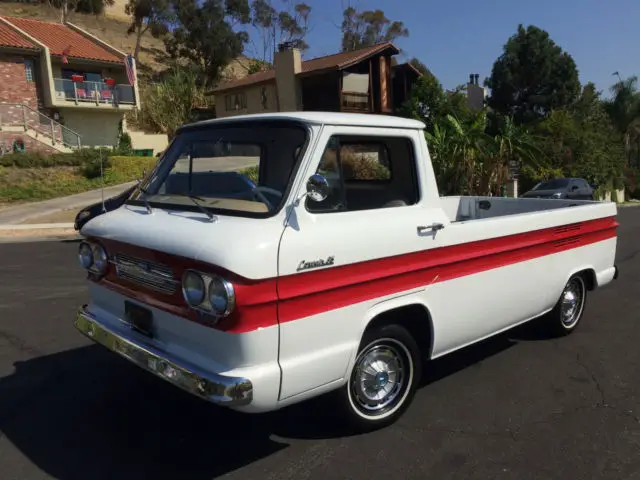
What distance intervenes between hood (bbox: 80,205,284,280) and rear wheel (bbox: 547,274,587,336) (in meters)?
3.49

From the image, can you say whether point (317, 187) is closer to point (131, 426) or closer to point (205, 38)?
point (131, 426)

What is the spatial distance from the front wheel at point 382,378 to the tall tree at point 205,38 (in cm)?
4986

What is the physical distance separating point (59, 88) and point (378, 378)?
3486 centimetres

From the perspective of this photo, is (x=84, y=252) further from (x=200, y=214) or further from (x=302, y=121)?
(x=302, y=121)

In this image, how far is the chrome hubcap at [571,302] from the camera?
552 cm

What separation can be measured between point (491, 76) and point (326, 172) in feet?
148

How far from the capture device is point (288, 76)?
1398 inches

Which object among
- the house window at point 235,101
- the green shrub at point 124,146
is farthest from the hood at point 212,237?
the house window at point 235,101

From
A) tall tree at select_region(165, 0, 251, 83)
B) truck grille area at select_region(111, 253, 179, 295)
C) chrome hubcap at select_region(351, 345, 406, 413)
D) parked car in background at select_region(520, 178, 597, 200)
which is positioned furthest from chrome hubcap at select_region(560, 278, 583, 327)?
tall tree at select_region(165, 0, 251, 83)

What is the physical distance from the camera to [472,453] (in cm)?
345

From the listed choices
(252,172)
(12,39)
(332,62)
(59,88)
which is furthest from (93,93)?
(252,172)

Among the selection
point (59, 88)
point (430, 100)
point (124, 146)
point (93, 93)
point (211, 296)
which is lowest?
point (211, 296)

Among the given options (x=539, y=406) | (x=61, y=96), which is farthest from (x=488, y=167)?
(x=61, y=96)

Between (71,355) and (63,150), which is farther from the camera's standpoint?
(63,150)
